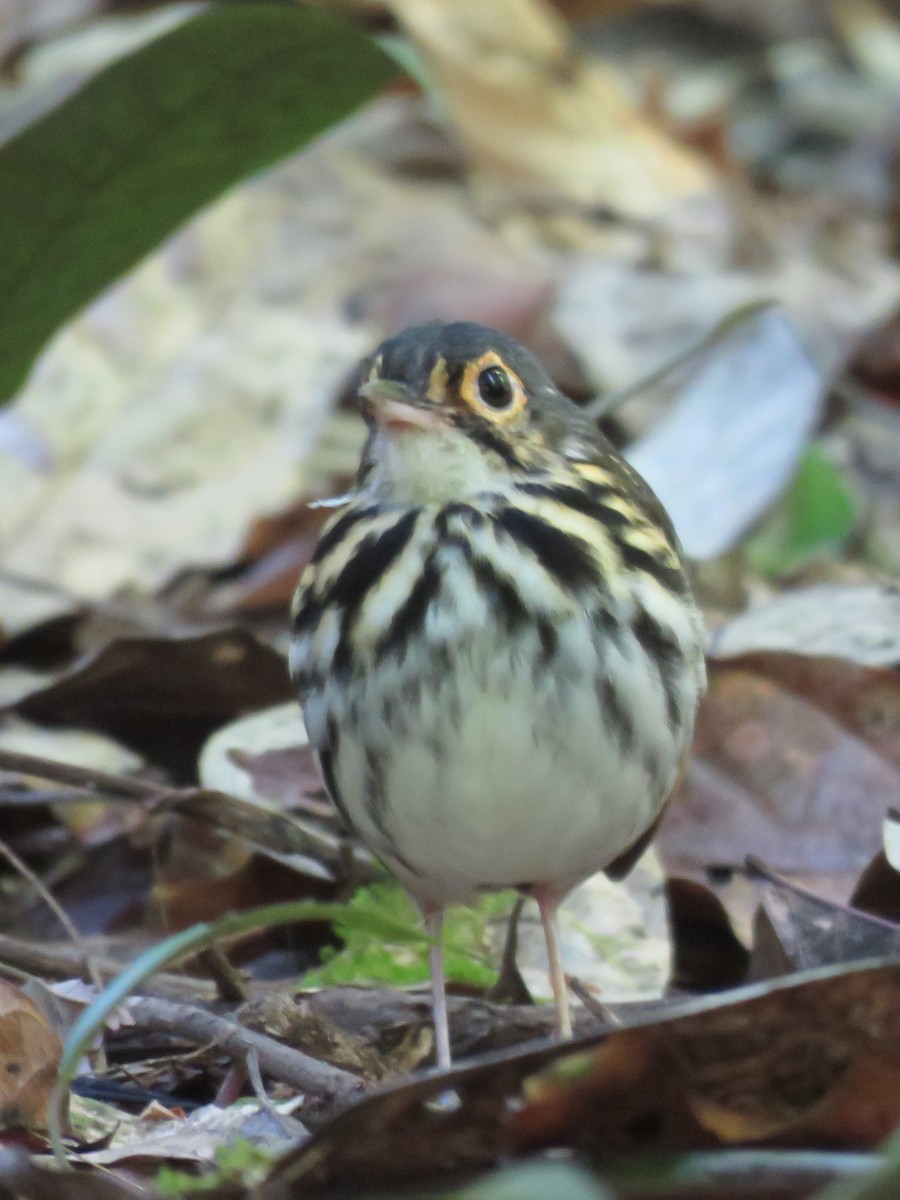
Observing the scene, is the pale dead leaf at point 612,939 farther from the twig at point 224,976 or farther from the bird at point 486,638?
the twig at point 224,976

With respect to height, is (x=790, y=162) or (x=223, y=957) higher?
(x=223, y=957)

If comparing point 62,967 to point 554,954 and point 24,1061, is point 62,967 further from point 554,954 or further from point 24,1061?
point 554,954

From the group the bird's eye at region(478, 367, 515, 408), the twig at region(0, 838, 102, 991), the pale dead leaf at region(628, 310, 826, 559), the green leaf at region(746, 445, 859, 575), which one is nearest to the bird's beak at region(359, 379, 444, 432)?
the bird's eye at region(478, 367, 515, 408)

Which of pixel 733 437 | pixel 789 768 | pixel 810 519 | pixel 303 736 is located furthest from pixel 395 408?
pixel 810 519

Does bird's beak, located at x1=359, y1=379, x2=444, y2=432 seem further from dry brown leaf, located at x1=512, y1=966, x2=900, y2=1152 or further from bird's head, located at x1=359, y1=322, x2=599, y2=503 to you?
dry brown leaf, located at x1=512, y1=966, x2=900, y2=1152

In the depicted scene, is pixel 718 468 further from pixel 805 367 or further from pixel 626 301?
pixel 626 301

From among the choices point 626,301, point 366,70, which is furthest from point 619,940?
point 626,301
